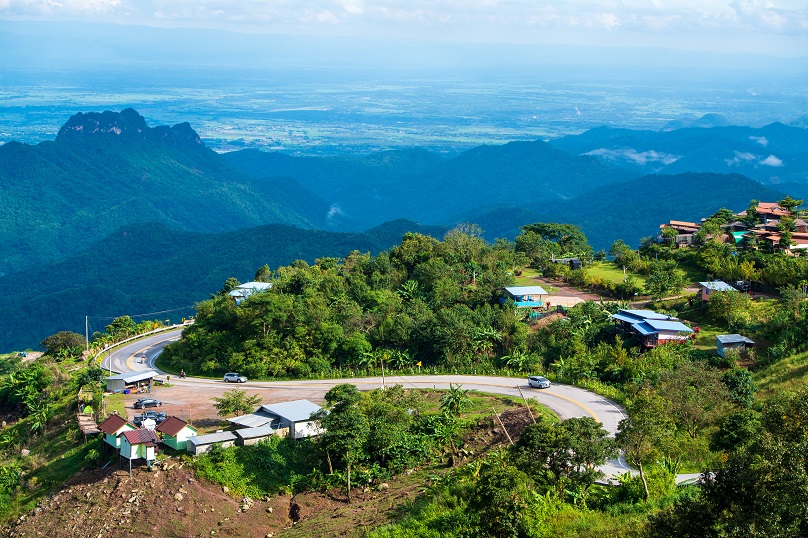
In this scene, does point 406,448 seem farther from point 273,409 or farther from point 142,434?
point 142,434

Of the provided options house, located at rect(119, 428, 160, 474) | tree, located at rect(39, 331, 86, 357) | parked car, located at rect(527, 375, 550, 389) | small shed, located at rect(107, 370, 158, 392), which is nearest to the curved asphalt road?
parked car, located at rect(527, 375, 550, 389)

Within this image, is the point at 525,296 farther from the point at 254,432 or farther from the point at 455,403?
the point at 254,432

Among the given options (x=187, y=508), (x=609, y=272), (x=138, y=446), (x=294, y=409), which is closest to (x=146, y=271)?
(x=609, y=272)

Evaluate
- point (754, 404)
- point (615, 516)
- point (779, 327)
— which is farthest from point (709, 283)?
point (615, 516)

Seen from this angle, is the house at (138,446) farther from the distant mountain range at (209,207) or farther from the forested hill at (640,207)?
the forested hill at (640,207)

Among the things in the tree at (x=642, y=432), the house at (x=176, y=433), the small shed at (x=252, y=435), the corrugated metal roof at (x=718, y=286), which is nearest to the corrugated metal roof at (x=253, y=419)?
the small shed at (x=252, y=435)

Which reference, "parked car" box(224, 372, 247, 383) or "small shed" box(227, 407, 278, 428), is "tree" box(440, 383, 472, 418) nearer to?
"small shed" box(227, 407, 278, 428)
